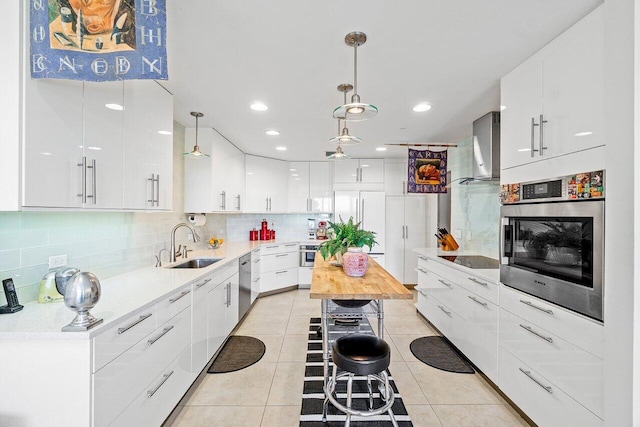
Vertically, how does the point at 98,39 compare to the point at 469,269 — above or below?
above

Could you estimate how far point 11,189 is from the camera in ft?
4.17

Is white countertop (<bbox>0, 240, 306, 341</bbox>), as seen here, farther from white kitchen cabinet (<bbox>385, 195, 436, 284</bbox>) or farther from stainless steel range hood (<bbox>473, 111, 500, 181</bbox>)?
white kitchen cabinet (<bbox>385, 195, 436, 284</bbox>)

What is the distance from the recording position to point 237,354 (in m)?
2.98

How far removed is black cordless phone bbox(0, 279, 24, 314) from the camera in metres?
1.47

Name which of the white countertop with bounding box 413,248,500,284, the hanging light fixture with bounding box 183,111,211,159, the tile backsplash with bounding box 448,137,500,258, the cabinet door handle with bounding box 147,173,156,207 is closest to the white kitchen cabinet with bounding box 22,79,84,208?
the cabinet door handle with bounding box 147,173,156,207

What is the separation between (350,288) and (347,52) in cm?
158

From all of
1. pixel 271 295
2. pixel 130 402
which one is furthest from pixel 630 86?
pixel 271 295

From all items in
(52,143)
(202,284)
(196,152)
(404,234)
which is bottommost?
(202,284)

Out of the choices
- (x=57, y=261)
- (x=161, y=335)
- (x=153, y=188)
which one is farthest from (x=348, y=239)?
(x=57, y=261)

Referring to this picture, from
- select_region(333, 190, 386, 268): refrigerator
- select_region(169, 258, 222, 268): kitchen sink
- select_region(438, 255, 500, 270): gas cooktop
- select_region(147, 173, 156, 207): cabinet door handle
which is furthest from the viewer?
select_region(333, 190, 386, 268): refrigerator

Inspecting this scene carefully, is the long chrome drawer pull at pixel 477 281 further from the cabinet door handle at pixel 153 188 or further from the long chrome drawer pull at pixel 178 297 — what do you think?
the cabinet door handle at pixel 153 188

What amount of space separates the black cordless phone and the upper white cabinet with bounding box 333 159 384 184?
4.63 m

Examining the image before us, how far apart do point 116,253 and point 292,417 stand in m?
1.88

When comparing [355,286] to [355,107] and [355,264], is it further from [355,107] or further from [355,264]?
[355,107]
